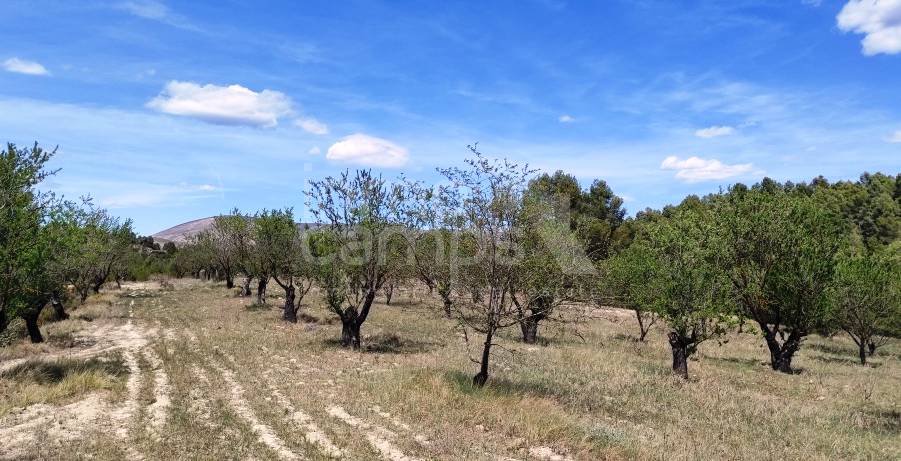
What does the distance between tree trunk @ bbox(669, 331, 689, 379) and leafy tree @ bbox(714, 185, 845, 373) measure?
18.5 feet

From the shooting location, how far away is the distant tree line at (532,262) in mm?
17547

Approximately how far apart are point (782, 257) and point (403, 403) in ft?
80.9

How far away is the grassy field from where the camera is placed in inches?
500

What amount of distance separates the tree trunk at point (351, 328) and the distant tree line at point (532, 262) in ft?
0.25

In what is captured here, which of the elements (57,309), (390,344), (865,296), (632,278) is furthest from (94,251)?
(865,296)

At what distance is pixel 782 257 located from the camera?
30172 mm

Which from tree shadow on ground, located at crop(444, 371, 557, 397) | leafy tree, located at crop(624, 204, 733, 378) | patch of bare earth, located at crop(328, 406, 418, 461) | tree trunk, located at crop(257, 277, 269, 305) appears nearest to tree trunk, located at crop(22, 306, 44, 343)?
tree trunk, located at crop(257, 277, 269, 305)

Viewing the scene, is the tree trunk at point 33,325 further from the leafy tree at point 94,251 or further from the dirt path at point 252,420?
the dirt path at point 252,420

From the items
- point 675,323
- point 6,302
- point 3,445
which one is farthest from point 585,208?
point 3,445

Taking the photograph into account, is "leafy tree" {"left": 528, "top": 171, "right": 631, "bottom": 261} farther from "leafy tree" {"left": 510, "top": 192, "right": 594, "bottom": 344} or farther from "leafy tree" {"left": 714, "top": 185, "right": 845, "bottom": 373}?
"leafy tree" {"left": 510, "top": 192, "right": 594, "bottom": 344}

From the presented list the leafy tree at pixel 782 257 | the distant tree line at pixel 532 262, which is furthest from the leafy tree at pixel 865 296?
the leafy tree at pixel 782 257

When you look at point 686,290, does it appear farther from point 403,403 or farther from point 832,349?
point 832,349

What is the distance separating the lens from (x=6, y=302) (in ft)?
76.0

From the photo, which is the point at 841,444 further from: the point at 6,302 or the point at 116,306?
the point at 116,306
